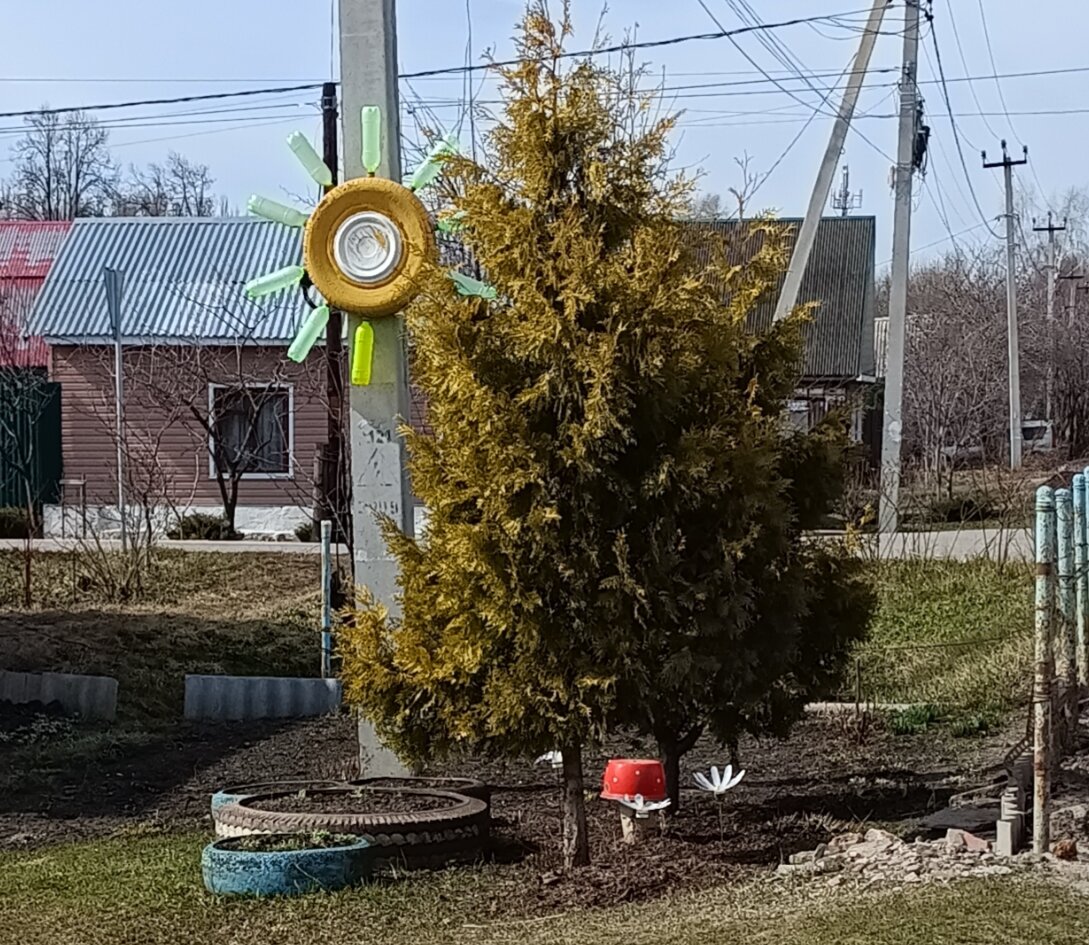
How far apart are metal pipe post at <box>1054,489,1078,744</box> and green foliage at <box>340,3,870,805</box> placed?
6.62 ft

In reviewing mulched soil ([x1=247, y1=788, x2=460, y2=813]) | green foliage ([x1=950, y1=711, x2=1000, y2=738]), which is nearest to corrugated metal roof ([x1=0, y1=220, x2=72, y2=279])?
green foliage ([x1=950, y1=711, x2=1000, y2=738])

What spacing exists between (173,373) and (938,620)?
13752 mm

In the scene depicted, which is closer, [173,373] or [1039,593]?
[1039,593]

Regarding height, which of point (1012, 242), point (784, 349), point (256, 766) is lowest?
point (256, 766)

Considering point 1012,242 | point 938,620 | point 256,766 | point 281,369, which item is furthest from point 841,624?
point 1012,242

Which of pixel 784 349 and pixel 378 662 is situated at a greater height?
pixel 784 349

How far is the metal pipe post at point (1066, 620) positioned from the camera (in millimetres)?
7695

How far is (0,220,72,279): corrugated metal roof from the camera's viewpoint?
96.7 feet

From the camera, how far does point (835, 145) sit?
19.4m

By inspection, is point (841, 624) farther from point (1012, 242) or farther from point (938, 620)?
point (1012, 242)

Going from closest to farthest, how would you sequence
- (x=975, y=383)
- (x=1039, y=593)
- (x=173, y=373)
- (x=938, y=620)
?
(x=1039, y=593)
(x=938, y=620)
(x=173, y=373)
(x=975, y=383)

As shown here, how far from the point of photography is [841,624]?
6.99 metres

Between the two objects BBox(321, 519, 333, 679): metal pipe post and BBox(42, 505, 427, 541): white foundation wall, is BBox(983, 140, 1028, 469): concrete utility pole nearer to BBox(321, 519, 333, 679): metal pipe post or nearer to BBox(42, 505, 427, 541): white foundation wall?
BBox(42, 505, 427, 541): white foundation wall

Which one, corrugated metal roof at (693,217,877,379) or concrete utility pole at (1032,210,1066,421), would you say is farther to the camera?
concrete utility pole at (1032,210,1066,421)
